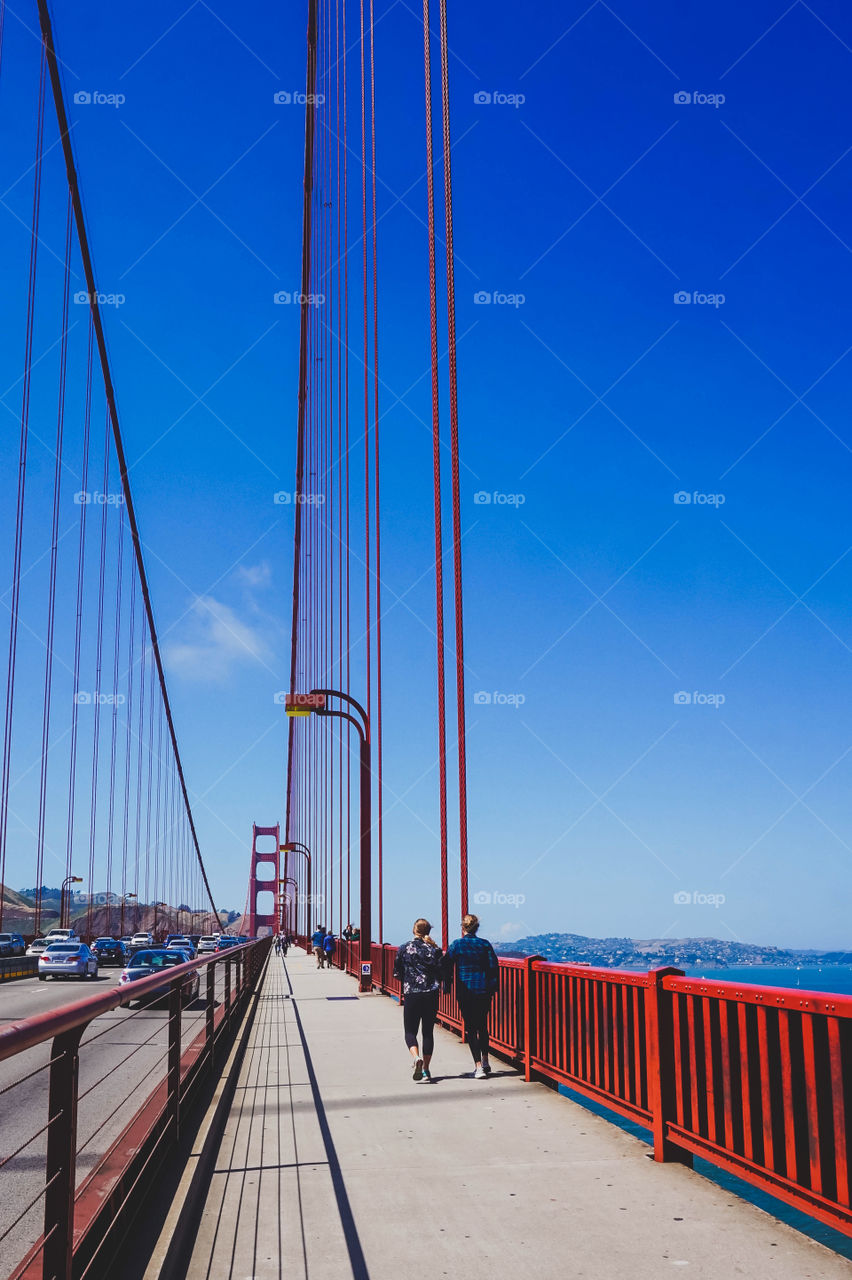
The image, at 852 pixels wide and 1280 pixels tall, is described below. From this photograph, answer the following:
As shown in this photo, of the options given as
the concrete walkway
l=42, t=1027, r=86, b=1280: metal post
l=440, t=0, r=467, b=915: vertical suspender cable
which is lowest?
the concrete walkway

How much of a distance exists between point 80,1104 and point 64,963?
24637 millimetres

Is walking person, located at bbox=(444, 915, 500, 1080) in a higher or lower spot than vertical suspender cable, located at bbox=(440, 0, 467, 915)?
lower

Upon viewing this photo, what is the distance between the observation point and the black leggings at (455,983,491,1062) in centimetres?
890

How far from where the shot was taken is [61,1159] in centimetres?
300

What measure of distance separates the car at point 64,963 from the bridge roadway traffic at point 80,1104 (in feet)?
48.8

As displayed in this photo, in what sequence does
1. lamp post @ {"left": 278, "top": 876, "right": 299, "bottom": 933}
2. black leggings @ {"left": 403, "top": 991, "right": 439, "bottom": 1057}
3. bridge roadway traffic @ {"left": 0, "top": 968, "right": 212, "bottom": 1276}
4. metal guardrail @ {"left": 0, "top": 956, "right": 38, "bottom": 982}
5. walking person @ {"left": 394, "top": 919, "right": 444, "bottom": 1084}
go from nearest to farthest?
bridge roadway traffic @ {"left": 0, "top": 968, "right": 212, "bottom": 1276}
walking person @ {"left": 394, "top": 919, "right": 444, "bottom": 1084}
black leggings @ {"left": 403, "top": 991, "right": 439, "bottom": 1057}
metal guardrail @ {"left": 0, "top": 956, "right": 38, "bottom": 982}
lamp post @ {"left": 278, "top": 876, "right": 299, "bottom": 933}

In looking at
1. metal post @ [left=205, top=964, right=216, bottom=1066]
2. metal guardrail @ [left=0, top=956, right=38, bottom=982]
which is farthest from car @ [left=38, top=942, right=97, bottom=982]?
metal post @ [left=205, top=964, right=216, bottom=1066]

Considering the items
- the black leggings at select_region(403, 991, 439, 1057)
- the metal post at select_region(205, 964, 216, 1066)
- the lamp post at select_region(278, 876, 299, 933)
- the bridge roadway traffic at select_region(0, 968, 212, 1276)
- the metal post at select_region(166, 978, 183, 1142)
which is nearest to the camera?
the bridge roadway traffic at select_region(0, 968, 212, 1276)

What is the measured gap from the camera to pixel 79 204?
96.5 ft

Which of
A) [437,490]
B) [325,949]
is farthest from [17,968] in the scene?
[437,490]

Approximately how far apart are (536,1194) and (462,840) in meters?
6.79

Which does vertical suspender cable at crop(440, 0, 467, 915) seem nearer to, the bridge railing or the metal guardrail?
the bridge railing

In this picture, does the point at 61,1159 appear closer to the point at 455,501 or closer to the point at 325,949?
the point at 455,501

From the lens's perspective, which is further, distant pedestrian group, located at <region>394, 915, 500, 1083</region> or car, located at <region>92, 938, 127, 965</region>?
car, located at <region>92, 938, 127, 965</region>
